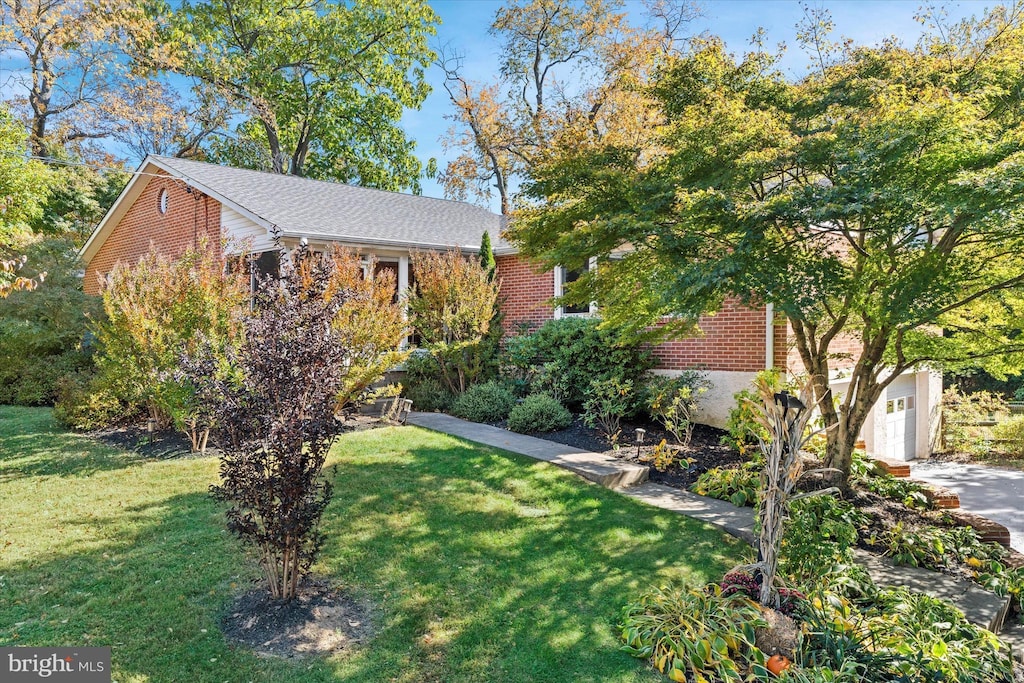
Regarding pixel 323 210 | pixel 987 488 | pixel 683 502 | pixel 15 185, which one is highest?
pixel 323 210

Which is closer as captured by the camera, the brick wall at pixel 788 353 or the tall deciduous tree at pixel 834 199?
the tall deciduous tree at pixel 834 199

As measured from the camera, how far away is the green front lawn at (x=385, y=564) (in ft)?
11.9

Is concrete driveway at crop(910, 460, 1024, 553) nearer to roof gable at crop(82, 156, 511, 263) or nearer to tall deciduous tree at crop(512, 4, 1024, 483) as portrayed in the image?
tall deciduous tree at crop(512, 4, 1024, 483)

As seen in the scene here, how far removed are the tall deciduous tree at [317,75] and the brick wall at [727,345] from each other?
2151 cm

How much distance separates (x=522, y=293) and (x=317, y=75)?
19930mm

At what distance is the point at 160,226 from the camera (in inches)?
591

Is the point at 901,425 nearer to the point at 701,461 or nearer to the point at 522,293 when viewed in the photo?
the point at 701,461

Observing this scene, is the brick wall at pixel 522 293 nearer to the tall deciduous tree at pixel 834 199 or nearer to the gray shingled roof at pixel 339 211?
the gray shingled roof at pixel 339 211

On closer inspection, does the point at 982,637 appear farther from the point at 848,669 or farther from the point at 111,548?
the point at 111,548

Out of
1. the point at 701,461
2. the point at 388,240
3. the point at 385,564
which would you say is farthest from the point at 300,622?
the point at 388,240

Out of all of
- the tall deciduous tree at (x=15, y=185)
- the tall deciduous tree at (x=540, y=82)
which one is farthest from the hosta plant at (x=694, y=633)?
the tall deciduous tree at (x=540, y=82)

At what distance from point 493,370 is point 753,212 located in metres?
7.25

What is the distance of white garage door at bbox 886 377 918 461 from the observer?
43.1 feet

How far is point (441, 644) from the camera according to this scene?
12.5 ft
